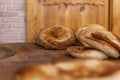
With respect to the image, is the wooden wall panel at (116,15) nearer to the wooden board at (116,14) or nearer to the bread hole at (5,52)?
the wooden board at (116,14)

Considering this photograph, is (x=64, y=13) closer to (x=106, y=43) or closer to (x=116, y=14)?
(x=116, y=14)

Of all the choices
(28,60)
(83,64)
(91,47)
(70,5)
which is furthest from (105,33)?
(83,64)

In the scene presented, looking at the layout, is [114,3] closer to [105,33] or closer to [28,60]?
[105,33]

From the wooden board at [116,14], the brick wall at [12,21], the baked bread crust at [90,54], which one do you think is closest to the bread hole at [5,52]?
the baked bread crust at [90,54]

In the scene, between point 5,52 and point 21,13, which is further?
point 21,13

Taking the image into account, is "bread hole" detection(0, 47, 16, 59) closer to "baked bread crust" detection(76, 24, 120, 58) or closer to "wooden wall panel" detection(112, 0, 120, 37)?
"baked bread crust" detection(76, 24, 120, 58)

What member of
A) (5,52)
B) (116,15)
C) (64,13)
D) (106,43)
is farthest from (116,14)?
(5,52)
